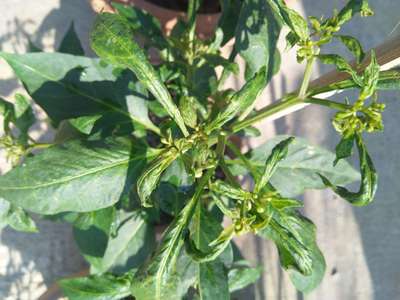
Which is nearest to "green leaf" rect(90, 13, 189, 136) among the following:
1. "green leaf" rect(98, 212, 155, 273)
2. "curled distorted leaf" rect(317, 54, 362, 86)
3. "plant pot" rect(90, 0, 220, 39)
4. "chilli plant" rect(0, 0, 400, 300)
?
"chilli plant" rect(0, 0, 400, 300)

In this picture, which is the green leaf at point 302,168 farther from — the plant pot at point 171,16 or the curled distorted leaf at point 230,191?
the plant pot at point 171,16

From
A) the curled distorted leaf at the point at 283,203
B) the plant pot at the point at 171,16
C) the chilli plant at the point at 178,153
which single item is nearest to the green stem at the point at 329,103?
the chilli plant at the point at 178,153

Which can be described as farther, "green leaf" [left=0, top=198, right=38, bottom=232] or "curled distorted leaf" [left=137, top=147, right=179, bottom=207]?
"green leaf" [left=0, top=198, right=38, bottom=232]

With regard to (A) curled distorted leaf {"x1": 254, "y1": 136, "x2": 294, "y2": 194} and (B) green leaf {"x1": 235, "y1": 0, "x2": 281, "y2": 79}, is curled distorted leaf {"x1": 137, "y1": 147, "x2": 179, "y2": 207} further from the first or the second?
(B) green leaf {"x1": 235, "y1": 0, "x2": 281, "y2": 79}

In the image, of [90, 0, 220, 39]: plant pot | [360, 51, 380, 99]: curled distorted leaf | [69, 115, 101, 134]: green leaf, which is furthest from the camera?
[90, 0, 220, 39]: plant pot

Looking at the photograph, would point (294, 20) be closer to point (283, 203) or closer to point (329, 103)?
point (329, 103)

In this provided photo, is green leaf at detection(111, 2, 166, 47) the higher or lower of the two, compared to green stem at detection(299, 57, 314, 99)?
higher
